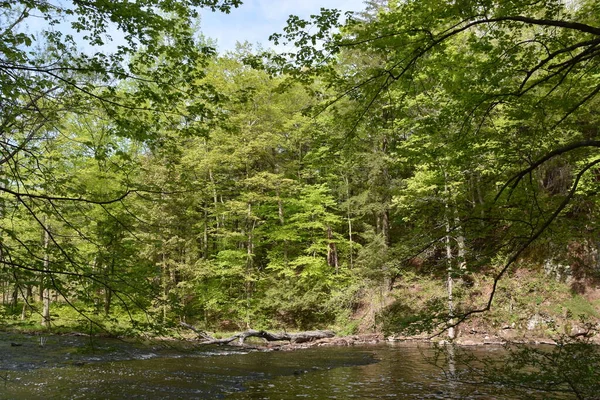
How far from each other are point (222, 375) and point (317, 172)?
54.4ft

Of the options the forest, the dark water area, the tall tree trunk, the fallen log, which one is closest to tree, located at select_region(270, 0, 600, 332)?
the forest

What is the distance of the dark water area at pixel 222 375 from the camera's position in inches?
313

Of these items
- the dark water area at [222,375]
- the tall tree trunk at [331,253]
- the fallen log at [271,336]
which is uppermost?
the tall tree trunk at [331,253]

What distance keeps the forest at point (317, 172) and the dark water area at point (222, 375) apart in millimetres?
1718

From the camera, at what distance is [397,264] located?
496cm

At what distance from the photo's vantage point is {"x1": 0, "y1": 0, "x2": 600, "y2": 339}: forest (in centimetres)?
442

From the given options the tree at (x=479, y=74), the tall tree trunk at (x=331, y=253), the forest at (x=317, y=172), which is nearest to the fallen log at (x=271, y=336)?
the forest at (x=317, y=172)

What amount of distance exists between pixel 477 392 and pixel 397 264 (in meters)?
4.92

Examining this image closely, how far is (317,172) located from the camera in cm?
2522

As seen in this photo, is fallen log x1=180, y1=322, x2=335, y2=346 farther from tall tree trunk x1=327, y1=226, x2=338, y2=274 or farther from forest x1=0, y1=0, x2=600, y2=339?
tall tree trunk x1=327, y1=226, x2=338, y2=274

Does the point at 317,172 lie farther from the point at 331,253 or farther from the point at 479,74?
the point at 479,74

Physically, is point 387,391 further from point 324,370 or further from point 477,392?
point 324,370

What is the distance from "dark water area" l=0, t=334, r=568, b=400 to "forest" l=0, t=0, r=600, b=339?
172 cm

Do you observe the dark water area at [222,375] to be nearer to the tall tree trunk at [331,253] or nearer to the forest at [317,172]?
the forest at [317,172]
